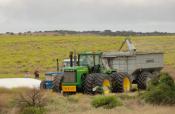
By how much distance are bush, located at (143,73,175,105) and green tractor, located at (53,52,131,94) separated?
11.2 ft

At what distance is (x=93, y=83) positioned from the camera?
28344 mm

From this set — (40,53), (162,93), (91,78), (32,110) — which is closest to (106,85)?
(91,78)

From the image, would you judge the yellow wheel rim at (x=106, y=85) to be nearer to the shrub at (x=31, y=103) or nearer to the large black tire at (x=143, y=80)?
the large black tire at (x=143, y=80)

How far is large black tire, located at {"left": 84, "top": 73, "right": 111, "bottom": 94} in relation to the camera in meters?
28.2

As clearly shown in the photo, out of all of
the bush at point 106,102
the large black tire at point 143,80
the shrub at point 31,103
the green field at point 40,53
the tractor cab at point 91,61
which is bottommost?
the green field at point 40,53

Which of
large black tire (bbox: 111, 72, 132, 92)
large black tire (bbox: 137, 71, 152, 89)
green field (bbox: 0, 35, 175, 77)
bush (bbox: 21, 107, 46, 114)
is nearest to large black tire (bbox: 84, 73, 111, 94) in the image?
large black tire (bbox: 111, 72, 132, 92)

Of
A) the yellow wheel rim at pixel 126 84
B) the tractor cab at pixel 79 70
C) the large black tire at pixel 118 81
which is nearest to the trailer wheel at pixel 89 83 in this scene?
the tractor cab at pixel 79 70

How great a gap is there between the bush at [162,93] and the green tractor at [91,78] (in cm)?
341

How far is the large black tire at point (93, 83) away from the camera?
92.6 ft

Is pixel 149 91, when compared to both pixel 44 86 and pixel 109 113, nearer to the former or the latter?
pixel 109 113

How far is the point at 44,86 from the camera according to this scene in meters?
32.7

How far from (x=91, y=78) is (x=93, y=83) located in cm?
28

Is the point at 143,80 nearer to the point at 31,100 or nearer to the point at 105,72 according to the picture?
the point at 105,72

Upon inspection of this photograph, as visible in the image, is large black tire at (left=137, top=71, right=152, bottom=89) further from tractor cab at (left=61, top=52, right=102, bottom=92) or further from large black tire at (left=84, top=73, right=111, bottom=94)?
large black tire at (left=84, top=73, right=111, bottom=94)
